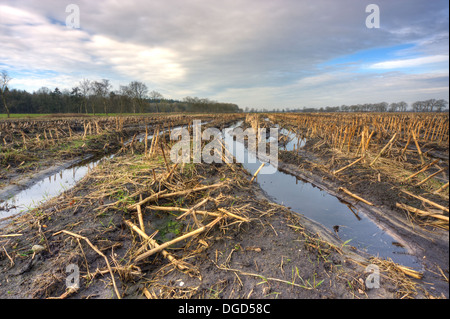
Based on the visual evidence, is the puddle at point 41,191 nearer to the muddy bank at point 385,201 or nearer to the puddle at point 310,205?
the puddle at point 310,205

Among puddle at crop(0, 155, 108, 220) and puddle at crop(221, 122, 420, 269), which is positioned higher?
puddle at crop(0, 155, 108, 220)

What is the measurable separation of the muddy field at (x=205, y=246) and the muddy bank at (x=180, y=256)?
19mm

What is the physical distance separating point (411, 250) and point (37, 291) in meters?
7.01

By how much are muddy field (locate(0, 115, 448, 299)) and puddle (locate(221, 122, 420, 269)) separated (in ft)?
0.86

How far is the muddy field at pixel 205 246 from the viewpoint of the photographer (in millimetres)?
3139

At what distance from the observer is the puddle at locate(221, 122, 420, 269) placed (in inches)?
179

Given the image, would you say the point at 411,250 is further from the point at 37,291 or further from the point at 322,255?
the point at 37,291

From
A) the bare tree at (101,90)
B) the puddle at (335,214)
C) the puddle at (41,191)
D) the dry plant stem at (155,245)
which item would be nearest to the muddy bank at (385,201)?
the puddle at (335,214)

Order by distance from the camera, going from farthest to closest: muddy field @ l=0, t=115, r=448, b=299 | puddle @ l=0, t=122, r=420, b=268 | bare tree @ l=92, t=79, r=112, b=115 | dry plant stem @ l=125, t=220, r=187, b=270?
bare tree @ l=92, t=79, r=112, b=115 < puddle @ l=0, t=122, r=420, b=268 < dry plant stem @ l=125, t=220, r=187, b=270 < muddy field @ l=0, t=115, r=448, b=299

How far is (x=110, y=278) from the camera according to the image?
3.52 m

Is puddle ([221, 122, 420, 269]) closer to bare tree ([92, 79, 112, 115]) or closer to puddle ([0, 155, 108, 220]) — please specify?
puddle ([0, 155, 108, 220])

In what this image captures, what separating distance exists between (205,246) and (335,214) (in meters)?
4.42

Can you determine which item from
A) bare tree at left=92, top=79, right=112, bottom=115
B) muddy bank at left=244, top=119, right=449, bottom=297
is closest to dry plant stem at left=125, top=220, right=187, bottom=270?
muddy bank at left=244, top=119, right=449, bottom=297

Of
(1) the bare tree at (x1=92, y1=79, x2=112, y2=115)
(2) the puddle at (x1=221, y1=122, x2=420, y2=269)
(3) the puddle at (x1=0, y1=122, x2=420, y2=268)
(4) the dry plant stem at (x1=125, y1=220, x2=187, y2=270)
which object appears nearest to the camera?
(4) the dry plant stem at (x1=125, y1=220, x2=187, y2=270)
